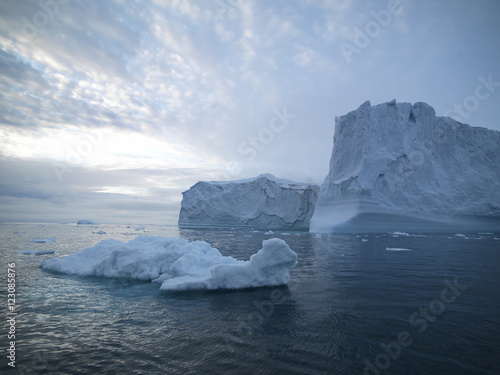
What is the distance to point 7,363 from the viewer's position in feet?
12.8

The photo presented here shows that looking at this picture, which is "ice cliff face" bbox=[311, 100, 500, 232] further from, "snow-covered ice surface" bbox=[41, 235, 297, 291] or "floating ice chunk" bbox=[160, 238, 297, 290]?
"floating ice chunk" bbox=[160, 238, 297, 290]

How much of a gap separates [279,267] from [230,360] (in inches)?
180

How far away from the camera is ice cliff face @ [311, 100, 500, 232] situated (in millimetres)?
34375

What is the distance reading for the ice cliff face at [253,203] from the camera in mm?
53219

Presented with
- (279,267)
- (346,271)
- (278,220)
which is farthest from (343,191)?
(279,267)

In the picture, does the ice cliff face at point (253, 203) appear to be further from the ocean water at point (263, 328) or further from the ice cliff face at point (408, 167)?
the ocean water at point (263, 328)

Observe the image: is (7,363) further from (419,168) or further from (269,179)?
(269,179)

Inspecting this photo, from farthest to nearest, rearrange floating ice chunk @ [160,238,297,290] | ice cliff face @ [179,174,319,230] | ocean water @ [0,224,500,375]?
ice cliff face @ [179,174,319,230] → floating ice chunk @ [160,238,297,290] → ocean water @ [0,224,500,375]

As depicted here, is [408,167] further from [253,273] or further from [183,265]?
[183,265]

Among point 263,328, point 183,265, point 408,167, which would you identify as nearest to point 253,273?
point 183,265

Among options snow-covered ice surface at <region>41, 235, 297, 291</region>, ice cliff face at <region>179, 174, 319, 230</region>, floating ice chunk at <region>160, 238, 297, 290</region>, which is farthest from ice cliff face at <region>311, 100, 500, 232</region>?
floating ice chunk at <region>160, 238, 297, 290</region>

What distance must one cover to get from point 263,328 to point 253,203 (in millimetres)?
54064

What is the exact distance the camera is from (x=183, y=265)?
30.1 feet

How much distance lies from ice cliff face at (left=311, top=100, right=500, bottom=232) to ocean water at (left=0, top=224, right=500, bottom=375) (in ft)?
88.9
